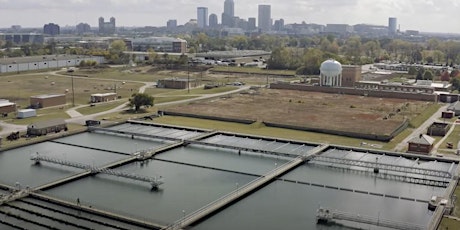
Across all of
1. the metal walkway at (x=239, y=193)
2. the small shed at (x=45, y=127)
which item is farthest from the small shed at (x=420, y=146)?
the small shed at (x=45, y=127)

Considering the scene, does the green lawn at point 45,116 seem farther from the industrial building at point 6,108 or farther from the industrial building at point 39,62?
the industrial building at point 39,62

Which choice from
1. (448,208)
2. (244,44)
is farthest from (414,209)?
(244,44)

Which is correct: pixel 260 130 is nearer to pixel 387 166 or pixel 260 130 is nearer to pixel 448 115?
pixel 387 166

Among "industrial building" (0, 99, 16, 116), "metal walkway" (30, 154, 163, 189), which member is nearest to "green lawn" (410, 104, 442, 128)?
"metal walkway" (30, 154, 163, 189)

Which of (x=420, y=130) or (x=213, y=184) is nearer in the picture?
(x=213, y=184)

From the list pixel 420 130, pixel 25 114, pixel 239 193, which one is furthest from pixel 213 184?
pixel 25 114
